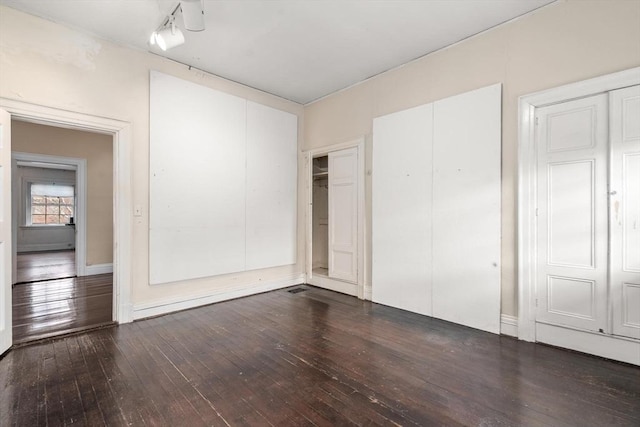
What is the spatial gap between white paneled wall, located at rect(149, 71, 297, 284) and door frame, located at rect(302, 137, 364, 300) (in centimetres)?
26

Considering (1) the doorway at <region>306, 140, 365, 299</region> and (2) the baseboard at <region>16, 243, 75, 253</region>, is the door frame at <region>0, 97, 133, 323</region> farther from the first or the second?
(2) the baseboard at <region>16, 243, 75, 253</region>

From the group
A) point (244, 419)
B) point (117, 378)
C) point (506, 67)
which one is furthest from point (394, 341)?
point (506, 67)

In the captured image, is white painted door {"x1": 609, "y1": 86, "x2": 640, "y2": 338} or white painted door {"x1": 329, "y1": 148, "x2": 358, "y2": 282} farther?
white painted door {"x1": 329, "y1": 148, "x2": 358, "y2": 282}

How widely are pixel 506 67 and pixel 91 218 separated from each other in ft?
23.6

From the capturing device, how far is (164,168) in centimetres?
359

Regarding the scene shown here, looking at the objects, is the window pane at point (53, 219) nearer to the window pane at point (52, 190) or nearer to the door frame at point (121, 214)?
the window pane at point (52, 190)

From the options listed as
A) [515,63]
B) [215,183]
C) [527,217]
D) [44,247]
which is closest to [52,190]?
[44,247]

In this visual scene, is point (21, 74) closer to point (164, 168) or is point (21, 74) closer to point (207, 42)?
point (164, 168)

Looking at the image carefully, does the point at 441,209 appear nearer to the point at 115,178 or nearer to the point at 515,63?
the point at 515,63

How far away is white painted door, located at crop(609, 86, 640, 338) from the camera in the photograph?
2348 mm

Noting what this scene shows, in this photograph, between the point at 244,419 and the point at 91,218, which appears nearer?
the point at 244,419

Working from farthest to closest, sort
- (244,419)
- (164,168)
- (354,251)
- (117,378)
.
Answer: (354,251) → (164,168) → (117,378) → (244,419)

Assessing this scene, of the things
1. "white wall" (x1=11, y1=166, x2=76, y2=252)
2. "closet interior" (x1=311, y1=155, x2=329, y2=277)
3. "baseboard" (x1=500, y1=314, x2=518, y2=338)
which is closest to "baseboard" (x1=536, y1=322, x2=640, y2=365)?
"baseboard" (x1=500, y1=314, x2=518, y2=338)

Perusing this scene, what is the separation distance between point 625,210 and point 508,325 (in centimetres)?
141
